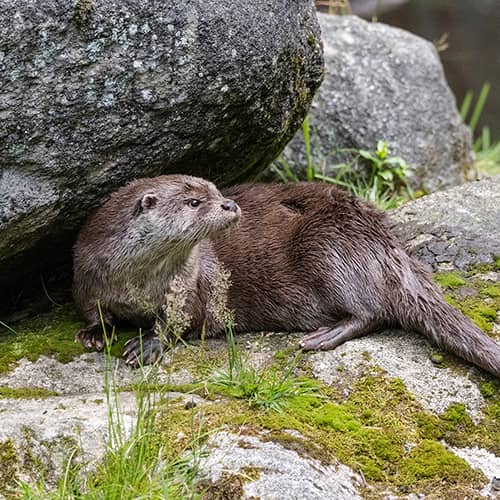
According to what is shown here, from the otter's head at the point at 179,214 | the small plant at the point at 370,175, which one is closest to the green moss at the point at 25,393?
the otter's head at the point at 179,214

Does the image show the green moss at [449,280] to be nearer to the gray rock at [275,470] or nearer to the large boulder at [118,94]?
the large boulder at [118,94]

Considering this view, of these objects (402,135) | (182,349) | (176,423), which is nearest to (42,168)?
(182,349)

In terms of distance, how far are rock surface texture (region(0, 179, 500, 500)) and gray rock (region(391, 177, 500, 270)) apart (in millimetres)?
309

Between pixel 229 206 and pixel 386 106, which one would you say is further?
pixel 386 106

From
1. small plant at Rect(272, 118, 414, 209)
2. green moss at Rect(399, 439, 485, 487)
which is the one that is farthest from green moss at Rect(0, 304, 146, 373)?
small plant at Rect(272, 118, 414, 209)

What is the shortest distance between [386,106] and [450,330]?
2.47 metres

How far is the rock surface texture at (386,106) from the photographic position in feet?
17.9

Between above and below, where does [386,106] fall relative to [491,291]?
above

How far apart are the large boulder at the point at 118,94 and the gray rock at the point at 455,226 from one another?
0.94 meters

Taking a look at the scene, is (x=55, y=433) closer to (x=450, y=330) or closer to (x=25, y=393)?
(x=25, y=393)

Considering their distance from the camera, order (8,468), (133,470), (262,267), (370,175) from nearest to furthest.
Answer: (133,470)
(8,468)
(262,267)
(370,175)

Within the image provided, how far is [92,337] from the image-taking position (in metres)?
3.58

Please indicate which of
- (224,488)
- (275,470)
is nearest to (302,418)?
(275,470)

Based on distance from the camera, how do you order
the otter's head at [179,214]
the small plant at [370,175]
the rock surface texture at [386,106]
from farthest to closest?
the rock surface texture at [386,106]
the small plant at [370,175]
the otter's head at [179,214]
